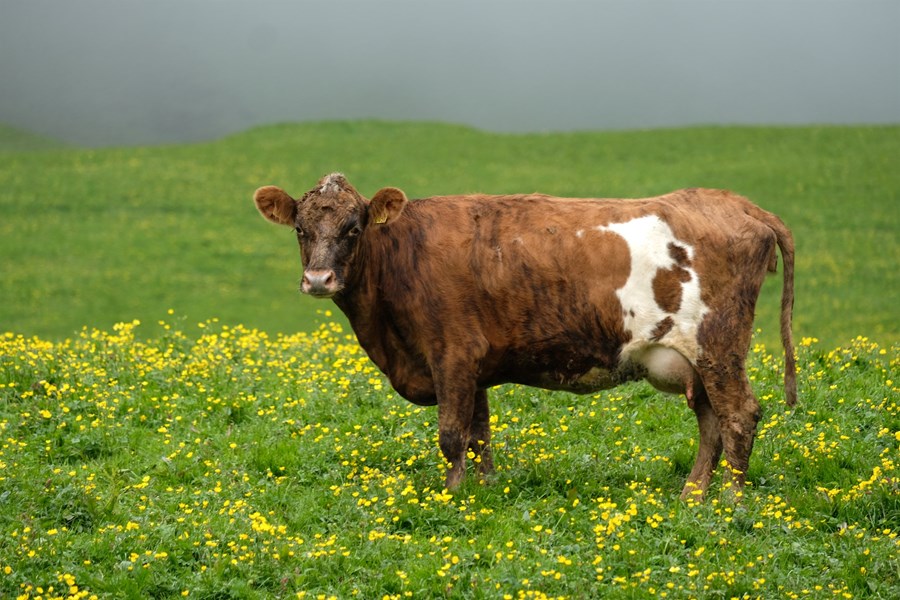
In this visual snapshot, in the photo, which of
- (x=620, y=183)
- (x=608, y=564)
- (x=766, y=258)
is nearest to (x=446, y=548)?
(x=608, y=564)

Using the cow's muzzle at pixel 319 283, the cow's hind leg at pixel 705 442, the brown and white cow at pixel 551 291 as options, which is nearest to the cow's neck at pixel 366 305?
the brown and white cow at pixel 551 291

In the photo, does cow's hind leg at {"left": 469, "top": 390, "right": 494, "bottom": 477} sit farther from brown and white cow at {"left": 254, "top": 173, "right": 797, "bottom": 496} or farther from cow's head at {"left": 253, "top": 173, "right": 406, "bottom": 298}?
cow's head at {"left": 253, "top": 173, "right": 406, "bottom": 298}

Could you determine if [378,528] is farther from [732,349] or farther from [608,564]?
[732,349]

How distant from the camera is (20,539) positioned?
366 inches

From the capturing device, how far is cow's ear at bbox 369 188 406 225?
10250 mm

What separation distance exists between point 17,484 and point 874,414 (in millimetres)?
8851

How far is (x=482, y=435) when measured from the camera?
11.0 metres

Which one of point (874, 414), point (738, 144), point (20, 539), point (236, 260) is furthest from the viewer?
point (738, 144)

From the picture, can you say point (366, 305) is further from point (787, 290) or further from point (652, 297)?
point (787, 290)

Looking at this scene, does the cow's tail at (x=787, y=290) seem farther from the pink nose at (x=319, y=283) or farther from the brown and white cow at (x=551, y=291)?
the pink nose at (x=319, y=283)

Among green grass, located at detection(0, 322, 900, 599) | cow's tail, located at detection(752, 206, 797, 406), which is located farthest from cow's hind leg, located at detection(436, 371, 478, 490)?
cow's tail, located at detection(752, 206, 797, 406)

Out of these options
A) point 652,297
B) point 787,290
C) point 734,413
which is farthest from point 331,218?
point 787,290

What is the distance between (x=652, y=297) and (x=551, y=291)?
93 cm

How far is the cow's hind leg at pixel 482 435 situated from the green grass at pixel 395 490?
30 cm
